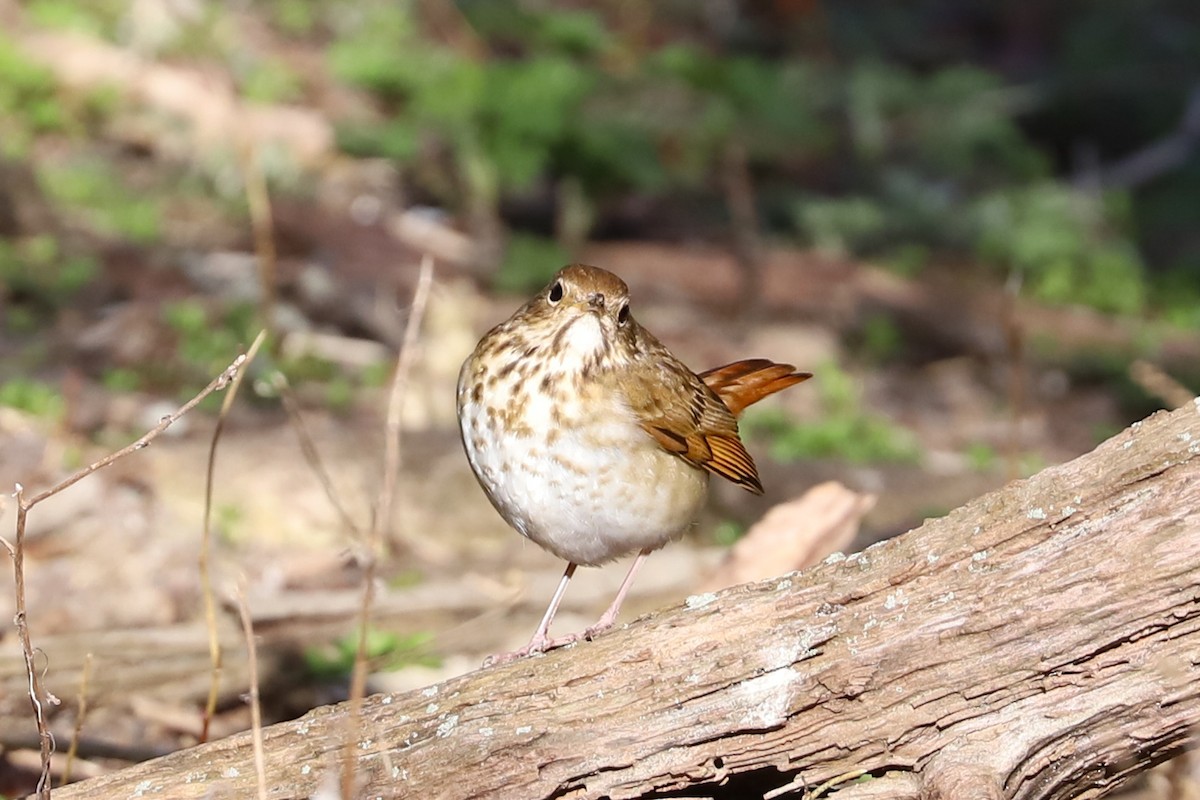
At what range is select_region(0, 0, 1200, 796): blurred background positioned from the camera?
5316 mm

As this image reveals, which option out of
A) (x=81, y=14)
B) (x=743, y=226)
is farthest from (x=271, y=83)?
(x=743, y=226)

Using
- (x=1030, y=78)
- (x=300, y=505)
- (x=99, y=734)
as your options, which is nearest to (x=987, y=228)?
(x=1030, y=78)

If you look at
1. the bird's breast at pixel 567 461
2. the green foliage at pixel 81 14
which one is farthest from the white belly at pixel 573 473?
the green foliage at pixel 81 14

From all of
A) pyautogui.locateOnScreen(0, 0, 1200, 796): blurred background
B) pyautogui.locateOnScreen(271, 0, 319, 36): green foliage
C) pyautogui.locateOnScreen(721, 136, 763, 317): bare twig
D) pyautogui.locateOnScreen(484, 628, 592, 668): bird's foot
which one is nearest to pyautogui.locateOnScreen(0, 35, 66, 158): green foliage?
pyautogui.locateOnScreen(0, 0, 1200, 796): blurred background

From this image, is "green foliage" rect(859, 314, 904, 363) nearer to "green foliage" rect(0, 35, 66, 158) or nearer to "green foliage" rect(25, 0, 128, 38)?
"green foliage" rect(0, 35, 66, 158)

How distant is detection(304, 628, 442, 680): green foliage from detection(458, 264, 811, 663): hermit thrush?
71 centimetres

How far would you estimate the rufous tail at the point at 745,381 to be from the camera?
462 cm

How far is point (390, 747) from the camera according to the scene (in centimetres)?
307

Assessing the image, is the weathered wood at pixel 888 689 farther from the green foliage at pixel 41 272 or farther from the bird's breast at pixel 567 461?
Answer: the green foliage at pixel 41 272

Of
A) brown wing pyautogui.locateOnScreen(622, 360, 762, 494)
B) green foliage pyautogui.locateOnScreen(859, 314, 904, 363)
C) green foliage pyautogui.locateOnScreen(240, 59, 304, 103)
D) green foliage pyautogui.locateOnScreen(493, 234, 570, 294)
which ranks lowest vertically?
brown wing pyautogui.locateOnScreen(622, 360, 762, 494)

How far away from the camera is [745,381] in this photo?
15.2 ft

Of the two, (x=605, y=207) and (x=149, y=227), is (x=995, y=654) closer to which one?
(x=149, y=227)

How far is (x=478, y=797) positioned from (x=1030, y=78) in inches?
563

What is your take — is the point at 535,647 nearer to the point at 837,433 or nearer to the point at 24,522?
the point at 24,522
